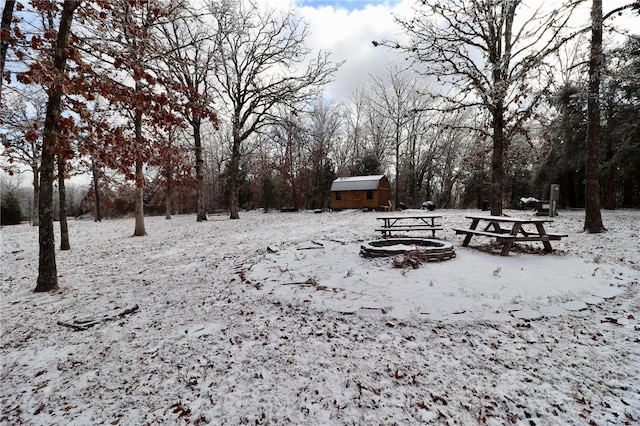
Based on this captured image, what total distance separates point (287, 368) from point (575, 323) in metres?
3.53

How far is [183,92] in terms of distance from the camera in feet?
17.2

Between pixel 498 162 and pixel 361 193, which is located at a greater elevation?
pixel 498 162

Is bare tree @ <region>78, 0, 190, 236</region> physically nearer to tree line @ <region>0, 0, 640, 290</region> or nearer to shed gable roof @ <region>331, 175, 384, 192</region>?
tree line @ <region>0, 0, 640, 290</region>


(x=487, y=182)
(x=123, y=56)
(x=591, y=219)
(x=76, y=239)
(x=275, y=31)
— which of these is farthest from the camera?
(x=487, y=182)

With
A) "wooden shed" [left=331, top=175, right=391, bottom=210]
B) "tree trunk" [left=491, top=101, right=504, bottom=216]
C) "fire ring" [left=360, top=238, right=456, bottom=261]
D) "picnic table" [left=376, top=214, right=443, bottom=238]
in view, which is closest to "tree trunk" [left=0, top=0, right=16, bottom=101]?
"fire ring" [left=360, top=238, right=456, bottom=261]

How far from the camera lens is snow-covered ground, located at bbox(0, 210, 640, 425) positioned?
238 cm

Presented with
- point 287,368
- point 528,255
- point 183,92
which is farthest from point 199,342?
point 528,255

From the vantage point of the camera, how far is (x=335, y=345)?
3240mm

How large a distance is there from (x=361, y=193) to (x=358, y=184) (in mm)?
772

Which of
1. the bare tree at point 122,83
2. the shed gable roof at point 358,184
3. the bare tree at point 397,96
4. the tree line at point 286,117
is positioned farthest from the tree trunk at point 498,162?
the bare tree at point 397,96

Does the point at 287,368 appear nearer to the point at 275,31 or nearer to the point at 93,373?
the point at 93,373

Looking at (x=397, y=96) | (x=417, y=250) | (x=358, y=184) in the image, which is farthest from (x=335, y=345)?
(x=397, y=96)

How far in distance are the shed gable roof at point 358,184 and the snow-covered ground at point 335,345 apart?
16148 mm

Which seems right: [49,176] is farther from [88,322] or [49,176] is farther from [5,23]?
[88,322]
